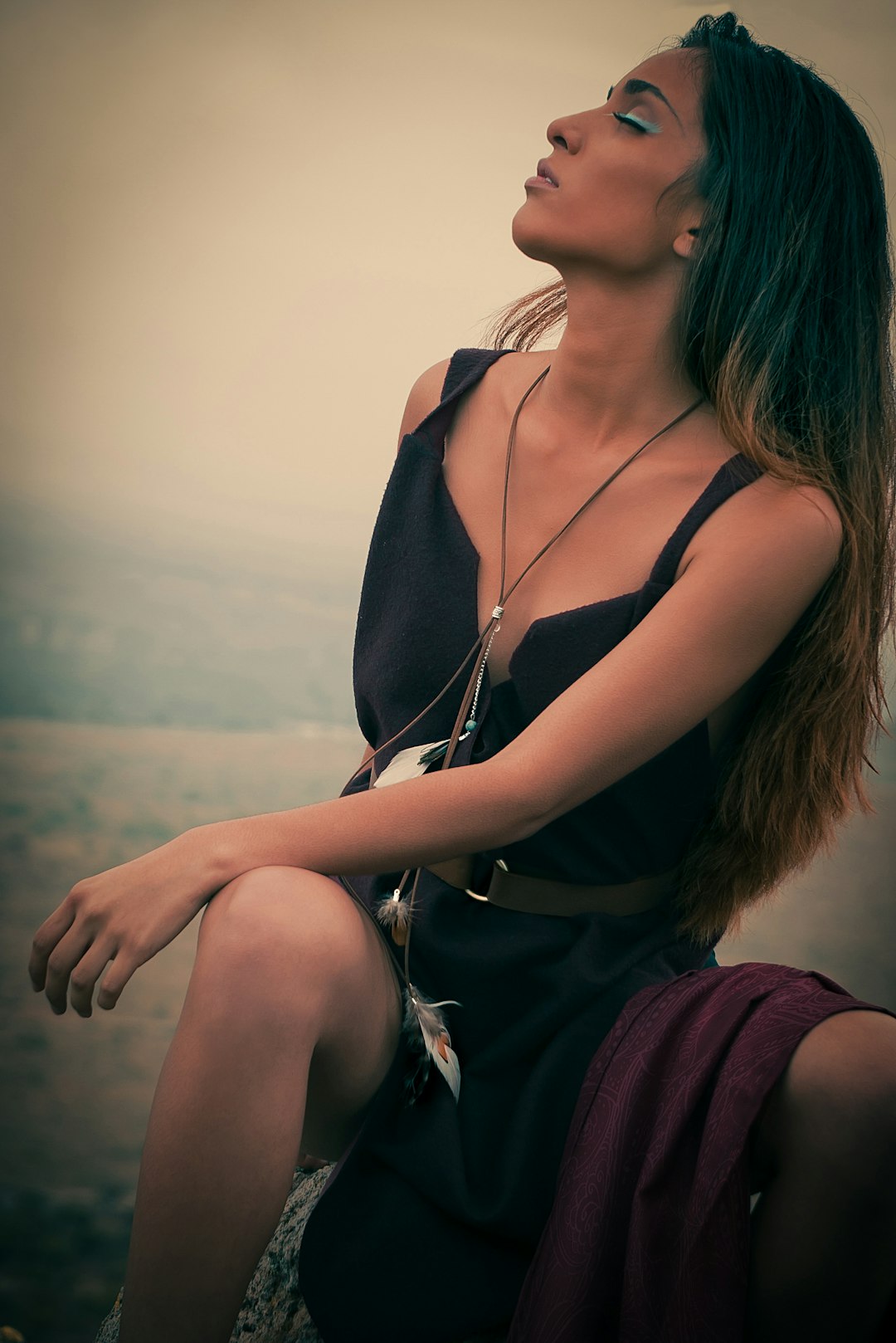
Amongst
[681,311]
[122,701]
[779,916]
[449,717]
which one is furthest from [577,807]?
[122,701]

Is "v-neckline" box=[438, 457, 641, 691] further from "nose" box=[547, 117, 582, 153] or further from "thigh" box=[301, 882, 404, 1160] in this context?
"nose" box=[547, 117, 582, 153]

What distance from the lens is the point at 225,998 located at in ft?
3.00

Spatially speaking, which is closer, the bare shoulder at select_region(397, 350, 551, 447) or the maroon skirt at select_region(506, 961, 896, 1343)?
the maroon skirt at select_region(506, 961, 896, 1343)

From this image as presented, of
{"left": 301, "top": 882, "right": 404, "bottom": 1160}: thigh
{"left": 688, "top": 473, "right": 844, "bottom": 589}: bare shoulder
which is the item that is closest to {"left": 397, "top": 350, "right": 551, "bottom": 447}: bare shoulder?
{"left": 688, "top": 473, "right": 844, "bottom": 589}: bare shoulder

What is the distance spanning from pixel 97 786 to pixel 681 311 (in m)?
2.36

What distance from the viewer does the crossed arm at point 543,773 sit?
0.98 metres

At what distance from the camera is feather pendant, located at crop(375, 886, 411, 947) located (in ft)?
3.87

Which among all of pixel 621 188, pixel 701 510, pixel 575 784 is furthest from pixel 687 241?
pixel 575 784

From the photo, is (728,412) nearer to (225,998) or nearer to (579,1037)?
(579,1037)

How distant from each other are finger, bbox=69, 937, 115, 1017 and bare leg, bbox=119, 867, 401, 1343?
0.08 m

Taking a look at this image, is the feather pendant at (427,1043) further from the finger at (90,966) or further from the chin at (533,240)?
the chin at (533,240)

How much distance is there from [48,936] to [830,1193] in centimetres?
65

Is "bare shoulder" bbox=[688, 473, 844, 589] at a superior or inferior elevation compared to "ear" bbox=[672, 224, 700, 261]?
inferior

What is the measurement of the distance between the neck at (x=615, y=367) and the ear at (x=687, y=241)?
3 centimetres
